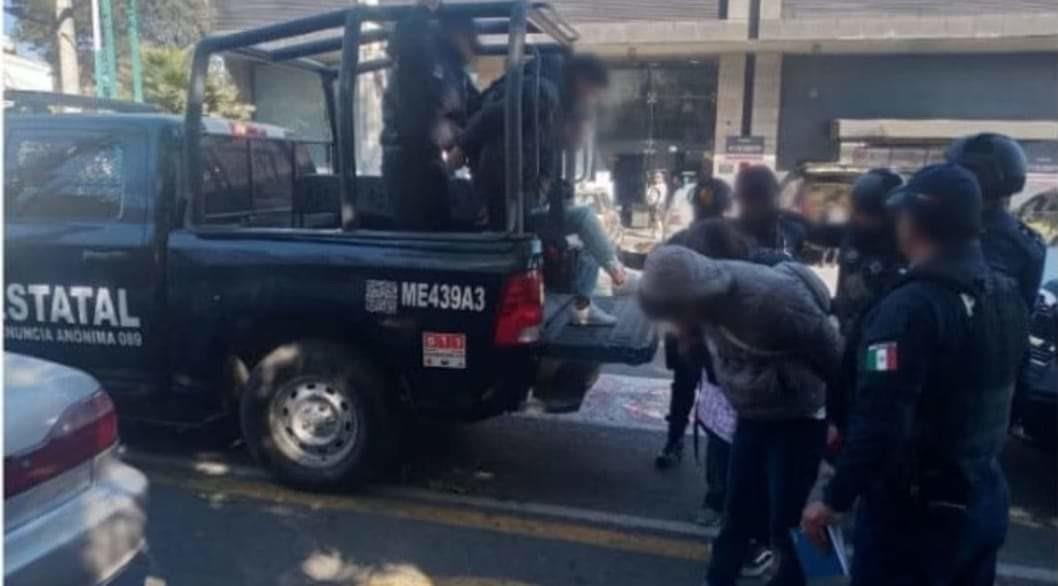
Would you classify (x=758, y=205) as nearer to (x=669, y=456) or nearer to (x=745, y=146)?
(x=669, y=456)

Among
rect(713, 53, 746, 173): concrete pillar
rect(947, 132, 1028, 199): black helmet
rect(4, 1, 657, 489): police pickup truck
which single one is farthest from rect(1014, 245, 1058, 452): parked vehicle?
rect(713, 53, 746, 173): concrete pillar

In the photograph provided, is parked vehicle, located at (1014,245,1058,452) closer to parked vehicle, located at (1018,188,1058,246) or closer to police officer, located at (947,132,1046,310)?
Answer: police officer, located at (947,132,1046,310)

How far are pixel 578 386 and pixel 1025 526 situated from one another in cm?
217

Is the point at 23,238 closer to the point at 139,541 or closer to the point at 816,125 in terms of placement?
the point at 139,541

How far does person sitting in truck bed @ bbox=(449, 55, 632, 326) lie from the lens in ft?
14.3

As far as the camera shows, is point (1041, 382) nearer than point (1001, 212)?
No

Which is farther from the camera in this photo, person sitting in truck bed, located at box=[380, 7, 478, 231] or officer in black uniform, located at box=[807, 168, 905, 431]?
person sitting in truck bed, located at box=[380, 7, 478, 231]

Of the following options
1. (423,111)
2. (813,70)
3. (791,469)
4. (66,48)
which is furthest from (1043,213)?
(66,48)

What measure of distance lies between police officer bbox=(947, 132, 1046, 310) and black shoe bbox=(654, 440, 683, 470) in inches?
74.0

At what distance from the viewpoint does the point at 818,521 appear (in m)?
2.32

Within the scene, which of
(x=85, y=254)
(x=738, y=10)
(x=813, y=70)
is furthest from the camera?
(x=813, y=70)

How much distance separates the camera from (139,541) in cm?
272

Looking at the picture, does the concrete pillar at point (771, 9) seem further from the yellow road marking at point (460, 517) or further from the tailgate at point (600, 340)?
the yellow road marking at point (460, 517)

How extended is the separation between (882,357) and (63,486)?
228cm
